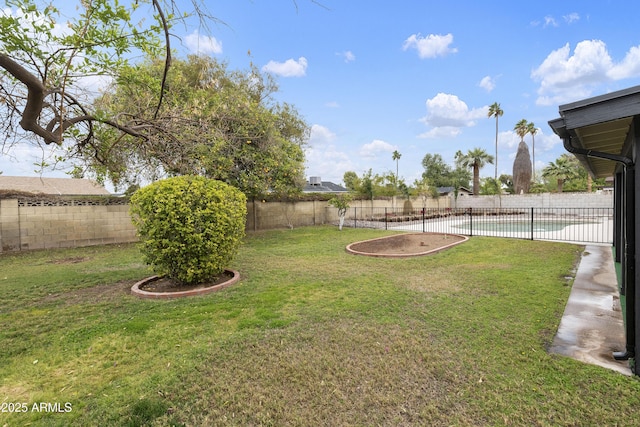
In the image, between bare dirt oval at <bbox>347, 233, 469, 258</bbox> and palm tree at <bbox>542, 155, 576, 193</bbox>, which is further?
palm tree at <bbox>542, 155, 576, 193</bbox>

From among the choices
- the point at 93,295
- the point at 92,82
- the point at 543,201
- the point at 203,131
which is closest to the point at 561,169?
the point at 543,201

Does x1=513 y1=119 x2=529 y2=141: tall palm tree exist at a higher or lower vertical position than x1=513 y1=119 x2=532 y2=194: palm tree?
higher

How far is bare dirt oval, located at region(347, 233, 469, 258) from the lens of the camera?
8.62 meters

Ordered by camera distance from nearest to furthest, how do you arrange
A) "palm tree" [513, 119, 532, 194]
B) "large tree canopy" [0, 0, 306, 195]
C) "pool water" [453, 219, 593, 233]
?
"large tree canopy" [0, 0, 306, 195], "pool water" [453, 219, 593, 233], "palm tree" [513, 119, 532, 194]

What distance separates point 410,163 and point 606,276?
44.9 meters

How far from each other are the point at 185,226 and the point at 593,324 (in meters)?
5.25

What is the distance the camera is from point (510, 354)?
2.74 metres

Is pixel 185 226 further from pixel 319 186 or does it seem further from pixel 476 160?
pixel 476 160

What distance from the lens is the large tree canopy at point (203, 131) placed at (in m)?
4.63

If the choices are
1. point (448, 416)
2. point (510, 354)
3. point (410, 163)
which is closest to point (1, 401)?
point (448, 416)

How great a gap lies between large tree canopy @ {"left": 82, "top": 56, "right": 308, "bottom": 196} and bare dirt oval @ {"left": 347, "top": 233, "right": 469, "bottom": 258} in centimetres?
360

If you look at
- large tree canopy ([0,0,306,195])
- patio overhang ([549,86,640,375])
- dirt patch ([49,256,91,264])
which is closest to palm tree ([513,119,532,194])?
large tree canopy ([0,0,306,195])

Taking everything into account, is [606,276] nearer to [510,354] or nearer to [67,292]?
[510,354]

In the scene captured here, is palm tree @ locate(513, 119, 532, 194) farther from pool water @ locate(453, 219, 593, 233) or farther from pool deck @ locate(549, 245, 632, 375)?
pool deck @ locate(549, 245, 632, 375)
